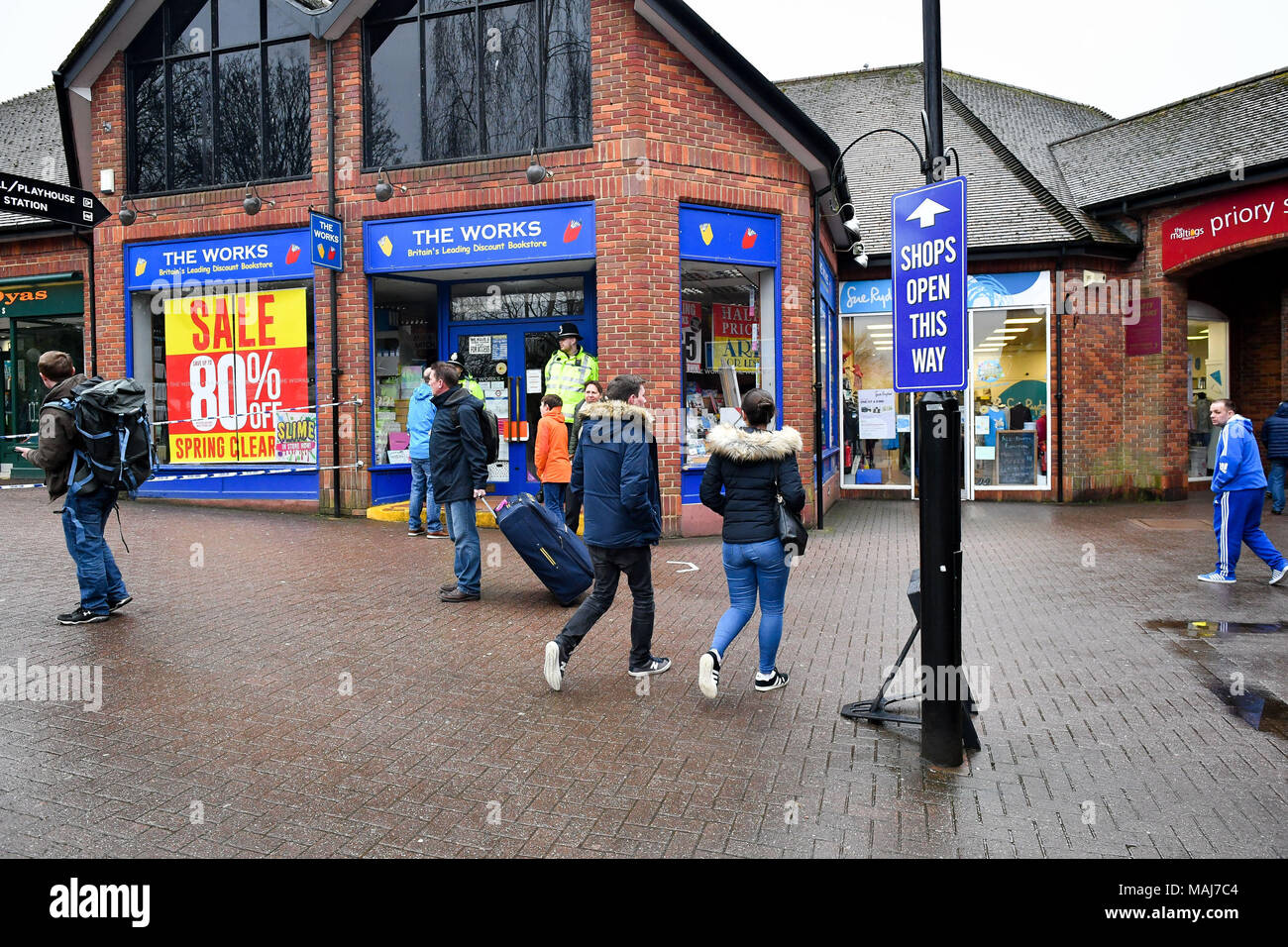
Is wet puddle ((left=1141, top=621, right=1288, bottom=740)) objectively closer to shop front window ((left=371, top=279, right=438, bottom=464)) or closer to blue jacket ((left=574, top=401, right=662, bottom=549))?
blue jacket ((left=574, top=401, right=662, bottom=549))

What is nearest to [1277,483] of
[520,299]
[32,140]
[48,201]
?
[520,299]

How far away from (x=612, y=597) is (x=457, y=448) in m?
2.65

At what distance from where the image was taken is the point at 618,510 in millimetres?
5672

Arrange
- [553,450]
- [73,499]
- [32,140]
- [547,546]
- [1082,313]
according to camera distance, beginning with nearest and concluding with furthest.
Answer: [73,499], [547,546], [553,450], [1082,313], [32,140]

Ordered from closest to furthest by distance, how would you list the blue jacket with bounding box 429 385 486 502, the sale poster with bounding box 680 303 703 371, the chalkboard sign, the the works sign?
the blue jacket with bounding box 429 385 486 502, the sale poster with bounding box 680 303 703 371, the the works sign, the chalkboard sign

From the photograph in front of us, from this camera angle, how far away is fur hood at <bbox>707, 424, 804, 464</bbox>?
5.39 meters

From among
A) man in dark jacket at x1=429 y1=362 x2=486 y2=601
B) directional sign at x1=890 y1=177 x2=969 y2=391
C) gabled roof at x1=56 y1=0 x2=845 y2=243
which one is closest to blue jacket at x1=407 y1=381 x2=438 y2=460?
man in dark jacket at x1=429 y1=362 x2=486 y2=601

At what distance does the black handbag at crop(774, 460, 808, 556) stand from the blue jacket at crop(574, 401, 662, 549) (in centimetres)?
70

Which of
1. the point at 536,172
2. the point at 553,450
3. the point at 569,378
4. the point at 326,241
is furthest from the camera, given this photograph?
the point at 326,241


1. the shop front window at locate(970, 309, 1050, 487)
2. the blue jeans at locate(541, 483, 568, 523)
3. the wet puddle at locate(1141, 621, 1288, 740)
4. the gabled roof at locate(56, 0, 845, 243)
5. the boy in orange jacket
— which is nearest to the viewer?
the wet puddle at locate(1141, 621, 1288, 740)

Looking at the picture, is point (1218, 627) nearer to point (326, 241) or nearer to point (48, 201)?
point (326, 241)

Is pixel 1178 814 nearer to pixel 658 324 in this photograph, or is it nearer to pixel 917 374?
pixel 917 374

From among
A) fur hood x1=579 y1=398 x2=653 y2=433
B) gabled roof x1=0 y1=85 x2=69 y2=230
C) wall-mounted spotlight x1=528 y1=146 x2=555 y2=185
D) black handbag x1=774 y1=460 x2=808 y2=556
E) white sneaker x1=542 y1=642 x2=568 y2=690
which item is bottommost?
white sneaker x1=542 y1=642 x2=568 y2=690

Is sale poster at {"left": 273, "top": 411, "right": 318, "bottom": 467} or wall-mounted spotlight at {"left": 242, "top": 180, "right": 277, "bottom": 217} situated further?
sale poster at {"left": 273, "top": 411, "right": 318, "bottom": 467}
